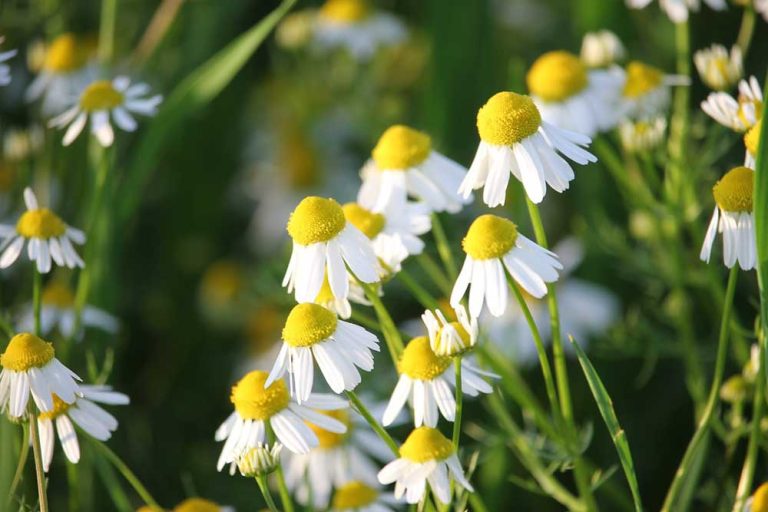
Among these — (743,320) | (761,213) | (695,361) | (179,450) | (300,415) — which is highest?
(761,213)

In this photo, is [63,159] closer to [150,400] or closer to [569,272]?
[150,400]

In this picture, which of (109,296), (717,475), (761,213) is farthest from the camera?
(109,296)

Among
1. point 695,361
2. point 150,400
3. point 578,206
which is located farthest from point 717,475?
point 150,400

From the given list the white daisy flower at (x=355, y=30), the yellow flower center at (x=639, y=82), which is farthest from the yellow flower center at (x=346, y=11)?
the yellow flower center at (x=639, y=82)

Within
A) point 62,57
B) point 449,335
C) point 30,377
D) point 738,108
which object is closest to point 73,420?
point 30,377

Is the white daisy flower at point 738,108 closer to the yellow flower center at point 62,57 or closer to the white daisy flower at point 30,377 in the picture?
the white daisy flower at point 30,377

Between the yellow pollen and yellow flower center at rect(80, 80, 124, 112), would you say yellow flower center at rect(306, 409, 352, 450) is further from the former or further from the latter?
yellow flower center at rect(80, 80, 124, 112)
